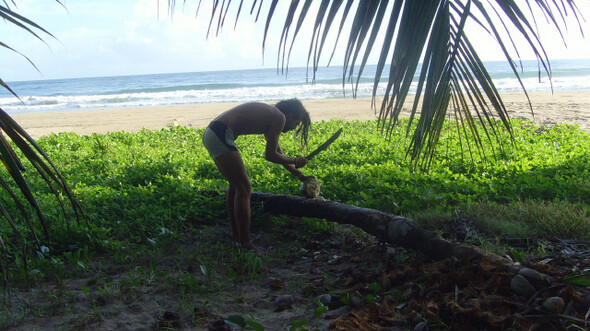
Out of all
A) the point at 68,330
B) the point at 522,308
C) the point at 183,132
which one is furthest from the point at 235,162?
the point at 183,132

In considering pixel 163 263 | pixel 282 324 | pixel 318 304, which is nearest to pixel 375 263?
pixel 318 304

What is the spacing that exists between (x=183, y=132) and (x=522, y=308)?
8.51 m

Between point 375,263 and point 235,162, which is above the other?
point 235,162

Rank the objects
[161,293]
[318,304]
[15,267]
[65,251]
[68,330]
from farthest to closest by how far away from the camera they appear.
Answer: [65,251]
[15,267]
[161,293]
[318,304]
[68,330]

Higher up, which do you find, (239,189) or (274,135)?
(274,135)

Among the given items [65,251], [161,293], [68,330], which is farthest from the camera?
[65,251]

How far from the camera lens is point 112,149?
8125 millimetres

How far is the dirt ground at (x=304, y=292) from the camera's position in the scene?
2.32m

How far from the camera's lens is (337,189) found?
5277mm

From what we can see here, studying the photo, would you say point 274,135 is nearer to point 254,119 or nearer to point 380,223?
point 254,119

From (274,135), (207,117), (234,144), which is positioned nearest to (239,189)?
(234,144)

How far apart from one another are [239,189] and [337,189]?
155 centimetres

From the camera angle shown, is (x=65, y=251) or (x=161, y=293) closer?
(x=161, y=293)

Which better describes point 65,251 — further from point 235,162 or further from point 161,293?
point 235,162
